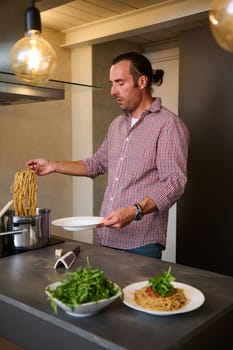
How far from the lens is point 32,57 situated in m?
1.60

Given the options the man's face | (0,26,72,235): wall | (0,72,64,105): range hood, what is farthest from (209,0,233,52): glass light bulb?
(0,26,72,235): wall

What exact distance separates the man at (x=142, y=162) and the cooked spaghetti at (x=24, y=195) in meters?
0.35

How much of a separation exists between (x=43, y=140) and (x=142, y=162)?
61.9 inches

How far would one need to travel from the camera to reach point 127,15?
283 centimetres

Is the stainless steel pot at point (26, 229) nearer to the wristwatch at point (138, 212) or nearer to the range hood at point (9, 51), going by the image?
the wristwatch at point (138, 212)

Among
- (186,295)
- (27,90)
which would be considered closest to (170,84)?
(27,90)

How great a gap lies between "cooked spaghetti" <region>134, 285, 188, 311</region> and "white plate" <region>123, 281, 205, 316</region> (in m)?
0.01

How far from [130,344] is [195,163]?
201 centimetres

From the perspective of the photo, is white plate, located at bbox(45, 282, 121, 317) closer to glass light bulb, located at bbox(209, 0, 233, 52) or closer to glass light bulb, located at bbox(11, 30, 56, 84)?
glass light bulb, located at bbox(209, 0, 233, 52)

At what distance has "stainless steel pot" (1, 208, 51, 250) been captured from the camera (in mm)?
1653

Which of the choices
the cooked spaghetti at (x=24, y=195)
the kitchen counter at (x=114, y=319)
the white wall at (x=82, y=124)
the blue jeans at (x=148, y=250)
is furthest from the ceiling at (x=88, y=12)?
the kitchen counter at (x=114, y=319)

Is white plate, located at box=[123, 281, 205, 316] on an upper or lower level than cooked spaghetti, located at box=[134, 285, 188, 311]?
lower

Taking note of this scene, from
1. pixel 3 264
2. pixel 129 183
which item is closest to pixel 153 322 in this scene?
pixel 3 264

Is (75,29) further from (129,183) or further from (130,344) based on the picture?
(130,344)
